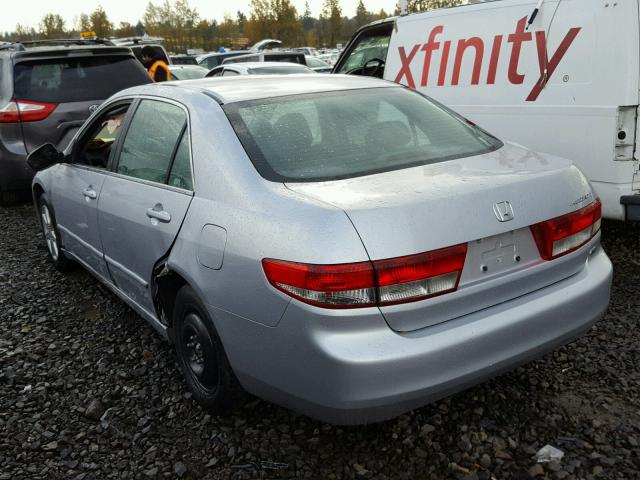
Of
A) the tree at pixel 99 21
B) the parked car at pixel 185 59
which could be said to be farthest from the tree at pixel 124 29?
the parked car at pixel 185 59

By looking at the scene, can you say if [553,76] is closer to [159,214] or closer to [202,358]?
[159,214]

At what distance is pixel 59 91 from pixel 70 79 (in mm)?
187

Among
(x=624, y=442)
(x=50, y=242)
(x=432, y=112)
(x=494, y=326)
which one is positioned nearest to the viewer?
(x=494, y=326)

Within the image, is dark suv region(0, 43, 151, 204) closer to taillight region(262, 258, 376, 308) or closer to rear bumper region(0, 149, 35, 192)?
rear bumper region(0, 149, 35, 192)

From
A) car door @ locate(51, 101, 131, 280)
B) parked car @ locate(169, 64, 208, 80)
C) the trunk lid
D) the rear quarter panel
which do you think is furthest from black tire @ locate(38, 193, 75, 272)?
parked car @ locate(169, 64, 208, 80)

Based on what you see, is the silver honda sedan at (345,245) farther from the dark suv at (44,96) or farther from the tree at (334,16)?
the tree at (334,16)

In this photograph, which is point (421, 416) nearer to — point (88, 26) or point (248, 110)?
point (248, 110)

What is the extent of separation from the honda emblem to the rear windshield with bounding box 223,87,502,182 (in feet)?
1.63

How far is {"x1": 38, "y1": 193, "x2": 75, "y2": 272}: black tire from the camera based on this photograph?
4996 mm

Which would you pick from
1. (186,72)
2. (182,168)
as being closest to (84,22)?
(186,72)

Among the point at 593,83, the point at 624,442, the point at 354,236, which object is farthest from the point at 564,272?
the point at 593,83

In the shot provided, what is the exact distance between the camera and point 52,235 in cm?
519

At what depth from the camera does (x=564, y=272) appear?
8.67ft

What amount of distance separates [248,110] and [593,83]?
9.07 feet
